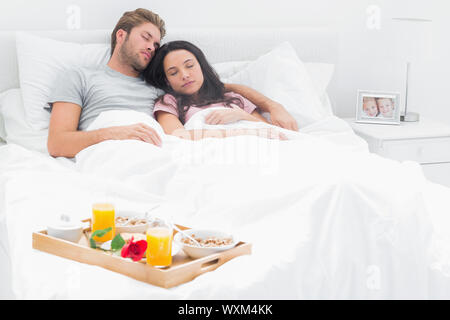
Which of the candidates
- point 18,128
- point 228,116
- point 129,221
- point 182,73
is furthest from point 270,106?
point 129,221

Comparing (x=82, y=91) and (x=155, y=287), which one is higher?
(x=82, y=91)

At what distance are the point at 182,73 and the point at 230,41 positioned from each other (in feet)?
1.70

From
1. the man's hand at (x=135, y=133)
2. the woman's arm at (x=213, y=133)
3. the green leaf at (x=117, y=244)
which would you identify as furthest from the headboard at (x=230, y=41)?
the green leaf at (x=117, y=244)

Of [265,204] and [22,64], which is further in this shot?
[22,64]

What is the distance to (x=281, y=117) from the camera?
2.47 metres

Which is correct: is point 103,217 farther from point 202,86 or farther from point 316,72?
point 316,72

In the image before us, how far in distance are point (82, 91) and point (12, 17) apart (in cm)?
59

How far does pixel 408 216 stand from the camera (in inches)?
55.4

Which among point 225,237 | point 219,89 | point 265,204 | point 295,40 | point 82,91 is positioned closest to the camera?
point 225,237

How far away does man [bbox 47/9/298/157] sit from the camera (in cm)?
214

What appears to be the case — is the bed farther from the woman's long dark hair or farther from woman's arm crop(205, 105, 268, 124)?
the woman's long dark hair

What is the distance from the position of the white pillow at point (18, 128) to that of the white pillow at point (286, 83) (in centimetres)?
88
